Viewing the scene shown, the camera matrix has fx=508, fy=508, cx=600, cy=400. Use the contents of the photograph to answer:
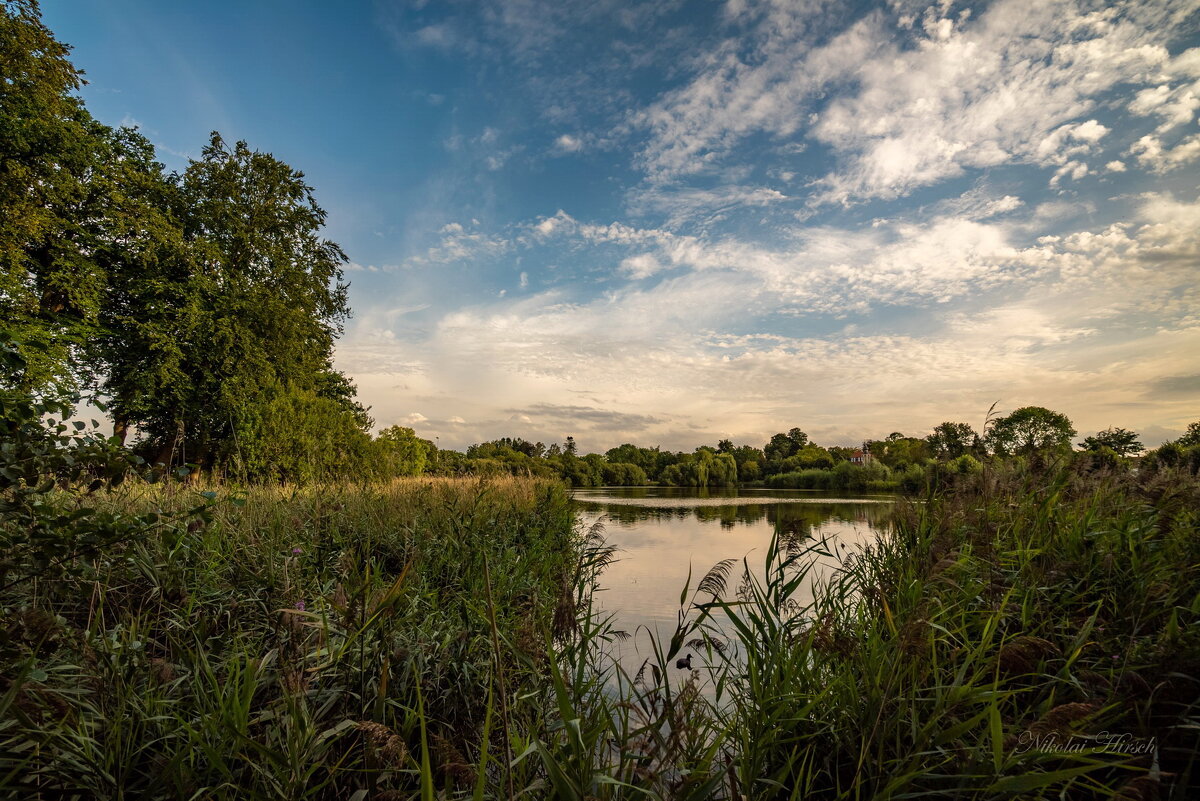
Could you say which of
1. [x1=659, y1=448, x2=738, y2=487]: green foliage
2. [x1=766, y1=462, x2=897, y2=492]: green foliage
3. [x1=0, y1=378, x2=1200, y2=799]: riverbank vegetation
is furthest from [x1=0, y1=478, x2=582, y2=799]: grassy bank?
[x1=659, y1=448, x2=738, y2=487]: green foliage

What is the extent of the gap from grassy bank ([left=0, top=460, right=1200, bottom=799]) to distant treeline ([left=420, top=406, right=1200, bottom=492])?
0.60m

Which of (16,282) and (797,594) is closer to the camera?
(797,594)

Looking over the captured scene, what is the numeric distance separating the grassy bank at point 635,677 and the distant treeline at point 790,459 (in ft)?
1.96

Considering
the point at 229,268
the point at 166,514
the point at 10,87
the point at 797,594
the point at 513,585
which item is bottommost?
the point at 797,594

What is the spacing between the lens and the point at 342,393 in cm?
2747

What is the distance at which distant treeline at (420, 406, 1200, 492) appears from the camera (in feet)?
19.0

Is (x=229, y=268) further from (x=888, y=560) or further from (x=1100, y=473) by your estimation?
(x=1100, y=473)

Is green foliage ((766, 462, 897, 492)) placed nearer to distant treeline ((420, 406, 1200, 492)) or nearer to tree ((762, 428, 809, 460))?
distant treeline ((420, 406, 1200, 492))

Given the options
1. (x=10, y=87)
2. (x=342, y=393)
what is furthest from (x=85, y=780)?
(x=342, y=393)

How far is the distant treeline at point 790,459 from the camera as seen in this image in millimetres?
5786

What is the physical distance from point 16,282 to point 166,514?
18.0m

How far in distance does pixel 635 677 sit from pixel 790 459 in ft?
235

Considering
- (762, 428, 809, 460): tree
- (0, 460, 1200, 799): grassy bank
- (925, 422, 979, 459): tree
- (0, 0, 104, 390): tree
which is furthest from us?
(762, 428, 809, 460): tree

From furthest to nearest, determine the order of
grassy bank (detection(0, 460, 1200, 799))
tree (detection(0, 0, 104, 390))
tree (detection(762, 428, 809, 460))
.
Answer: tree (detection(762, 428, 809, 460)) → tree (detection(0, 0, 104, 390)) → grassy bank (detection(0, 460, 1200, 799))
